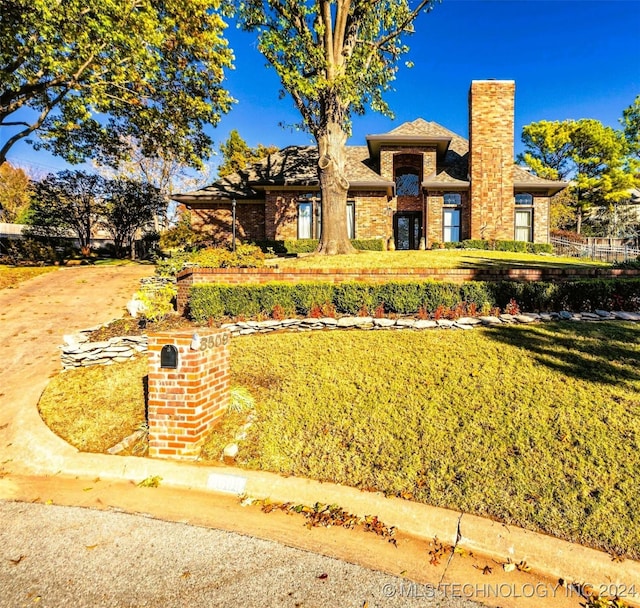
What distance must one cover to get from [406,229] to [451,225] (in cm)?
252

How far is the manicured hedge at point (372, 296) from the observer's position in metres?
7.11

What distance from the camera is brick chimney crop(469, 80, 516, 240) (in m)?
18.2

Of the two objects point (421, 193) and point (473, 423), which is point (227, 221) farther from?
point (473, 423)

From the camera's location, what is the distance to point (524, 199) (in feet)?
62.6

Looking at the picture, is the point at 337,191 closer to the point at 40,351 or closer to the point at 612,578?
the point at 40,351

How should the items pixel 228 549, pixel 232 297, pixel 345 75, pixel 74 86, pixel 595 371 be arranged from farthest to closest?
pixel 74 86
pixel 345 75
pixel 232 297
pixel 595 371
pixel 228 549

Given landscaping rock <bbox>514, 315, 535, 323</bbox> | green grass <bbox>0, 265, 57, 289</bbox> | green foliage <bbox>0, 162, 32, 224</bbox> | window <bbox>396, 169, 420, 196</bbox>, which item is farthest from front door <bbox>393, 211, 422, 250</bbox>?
green foliage <bbox>0, 162, 32, 224</bbox>

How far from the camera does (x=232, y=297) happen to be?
711 centimetres

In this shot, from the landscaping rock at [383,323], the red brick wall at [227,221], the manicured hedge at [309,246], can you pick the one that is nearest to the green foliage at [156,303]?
the landscaping rock at [383,323]

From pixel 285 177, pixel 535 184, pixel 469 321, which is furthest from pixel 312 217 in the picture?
pixel 469 321

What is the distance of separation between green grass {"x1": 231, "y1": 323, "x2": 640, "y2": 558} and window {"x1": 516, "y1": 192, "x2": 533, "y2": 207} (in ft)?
50.8

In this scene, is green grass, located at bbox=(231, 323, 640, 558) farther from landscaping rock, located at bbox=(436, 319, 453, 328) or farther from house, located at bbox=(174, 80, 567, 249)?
house, located at bbox=(174, 80, 567, 249)

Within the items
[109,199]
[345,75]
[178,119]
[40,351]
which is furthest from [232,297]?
[109,199]

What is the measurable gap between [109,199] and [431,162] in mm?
17301
